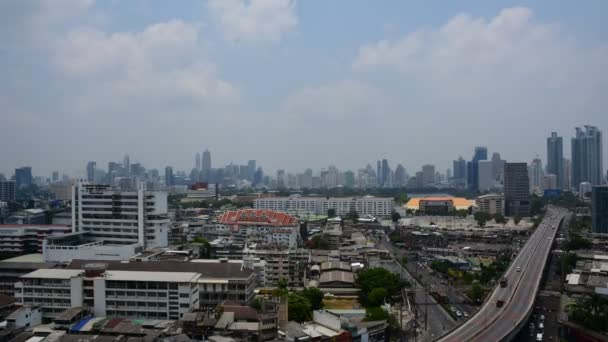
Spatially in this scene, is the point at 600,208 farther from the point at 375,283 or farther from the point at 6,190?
the point at 6,190

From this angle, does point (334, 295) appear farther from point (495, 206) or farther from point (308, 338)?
point (495, 206)

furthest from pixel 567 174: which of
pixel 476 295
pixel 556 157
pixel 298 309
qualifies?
pixel 298 309

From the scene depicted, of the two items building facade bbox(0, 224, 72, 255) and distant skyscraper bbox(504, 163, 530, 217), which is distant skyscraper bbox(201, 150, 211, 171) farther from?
building facade bbox(0, 224, 72, 255)

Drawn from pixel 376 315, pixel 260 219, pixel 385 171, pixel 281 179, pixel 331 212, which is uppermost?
pixel 385 171

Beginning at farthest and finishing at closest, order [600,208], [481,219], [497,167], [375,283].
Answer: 1. [497,167]
2. [481,219]
3. [600,208]
4. [375,283]

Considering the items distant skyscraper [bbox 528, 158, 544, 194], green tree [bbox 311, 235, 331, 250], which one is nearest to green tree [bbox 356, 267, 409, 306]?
green tree [bbox 311, 235, 331, 250]
